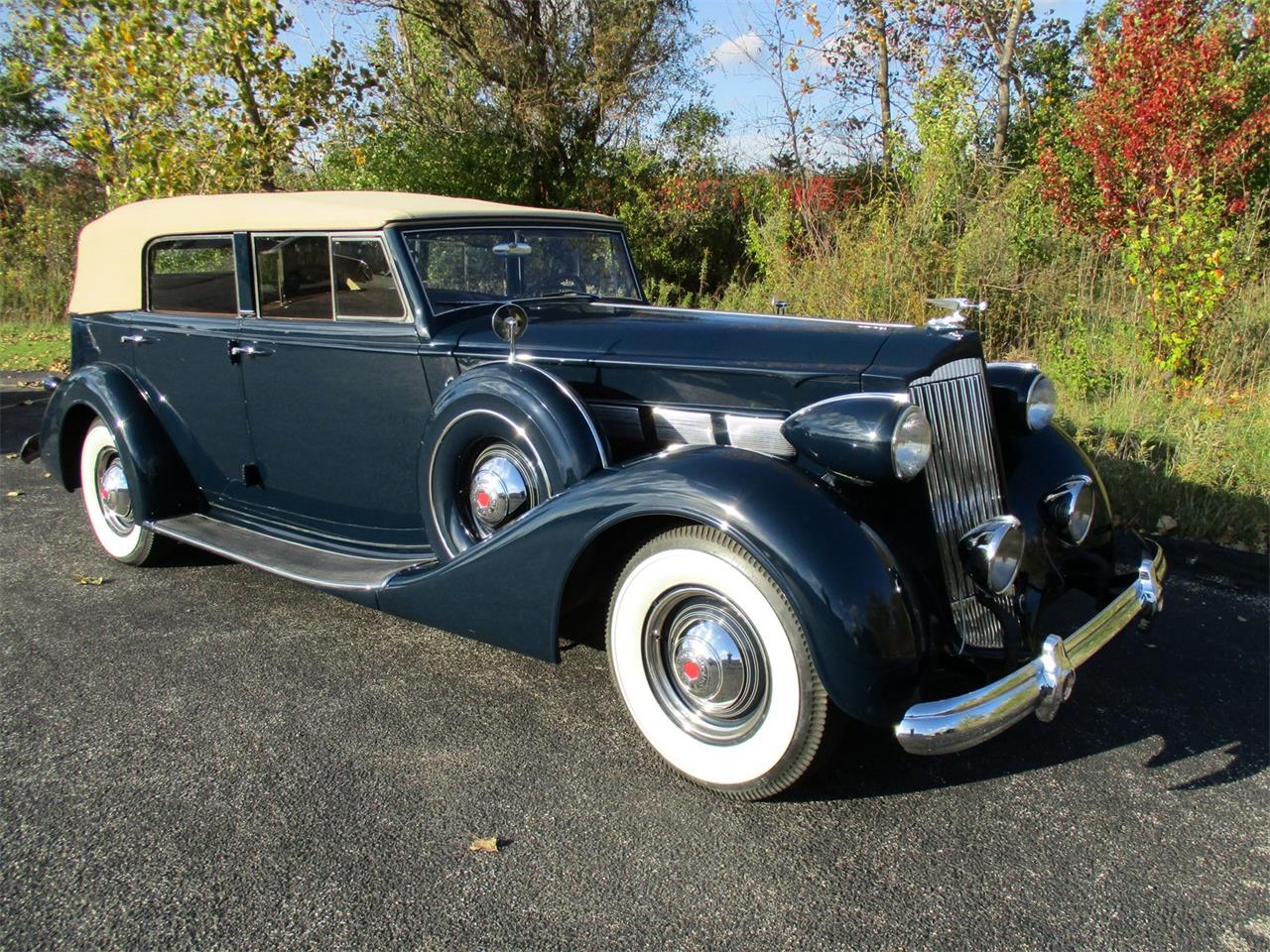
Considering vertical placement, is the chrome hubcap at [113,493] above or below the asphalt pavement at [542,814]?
above

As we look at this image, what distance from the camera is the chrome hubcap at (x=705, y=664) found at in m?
2.59

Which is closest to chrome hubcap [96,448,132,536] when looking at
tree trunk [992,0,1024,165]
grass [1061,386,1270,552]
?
grass [1061,386,1270,552]

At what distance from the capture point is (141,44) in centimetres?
891

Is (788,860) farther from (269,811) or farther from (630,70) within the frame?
(630,70)

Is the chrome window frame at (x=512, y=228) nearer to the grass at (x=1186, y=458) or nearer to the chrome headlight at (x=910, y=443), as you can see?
the chrome headlight at (x=910, y=443)

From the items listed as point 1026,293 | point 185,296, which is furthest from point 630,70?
point 185,296

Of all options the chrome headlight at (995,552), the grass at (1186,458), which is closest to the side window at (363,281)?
the chrome headlight at (995,552)

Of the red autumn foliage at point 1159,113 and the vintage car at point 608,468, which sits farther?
the red autumn foliage at point 1159,113

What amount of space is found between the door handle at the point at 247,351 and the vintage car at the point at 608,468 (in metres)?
0.02

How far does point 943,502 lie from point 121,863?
2.40m

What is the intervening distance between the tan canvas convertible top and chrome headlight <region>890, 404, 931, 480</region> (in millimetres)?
2093

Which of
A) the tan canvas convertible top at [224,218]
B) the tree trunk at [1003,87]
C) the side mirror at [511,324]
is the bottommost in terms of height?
Answer: the side mirror at [511,324]

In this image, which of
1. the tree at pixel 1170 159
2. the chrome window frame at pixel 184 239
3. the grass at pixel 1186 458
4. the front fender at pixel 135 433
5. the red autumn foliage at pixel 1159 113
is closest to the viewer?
the chrome window frame at pixel 184 239

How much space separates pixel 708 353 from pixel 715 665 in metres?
1.06
